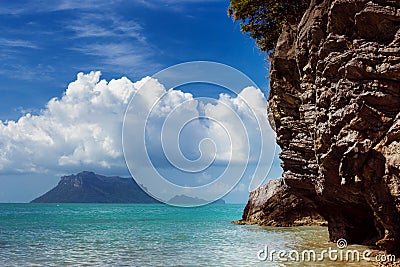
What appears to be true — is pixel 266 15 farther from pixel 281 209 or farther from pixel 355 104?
pixel 281 209

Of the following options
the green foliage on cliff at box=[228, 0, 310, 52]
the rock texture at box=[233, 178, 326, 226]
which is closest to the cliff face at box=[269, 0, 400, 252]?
the green foliage on cliff at box=[228, 0, 310, 52]

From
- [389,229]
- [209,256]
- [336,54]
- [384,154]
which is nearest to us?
[384,154]

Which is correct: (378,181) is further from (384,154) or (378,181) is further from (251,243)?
(251,243)

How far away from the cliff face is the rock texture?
18.7 meters

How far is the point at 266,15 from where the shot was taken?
2555 cm

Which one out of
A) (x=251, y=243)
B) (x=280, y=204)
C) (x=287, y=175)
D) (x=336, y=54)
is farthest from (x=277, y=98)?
(x=280, y=204)

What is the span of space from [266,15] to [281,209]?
20.8 metres

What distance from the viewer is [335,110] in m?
16.9

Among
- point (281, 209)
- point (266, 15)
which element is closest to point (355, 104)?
point (266, 15)

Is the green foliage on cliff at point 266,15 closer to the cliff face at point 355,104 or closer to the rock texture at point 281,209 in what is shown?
the cliff face at point 355,104

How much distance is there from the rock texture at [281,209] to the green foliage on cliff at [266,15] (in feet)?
57.0

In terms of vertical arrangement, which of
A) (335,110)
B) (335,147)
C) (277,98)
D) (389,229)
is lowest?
(389,229)

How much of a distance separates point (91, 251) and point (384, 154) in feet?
51.9

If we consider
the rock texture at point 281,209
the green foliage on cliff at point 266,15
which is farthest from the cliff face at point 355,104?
the rock texture at point 281,209
